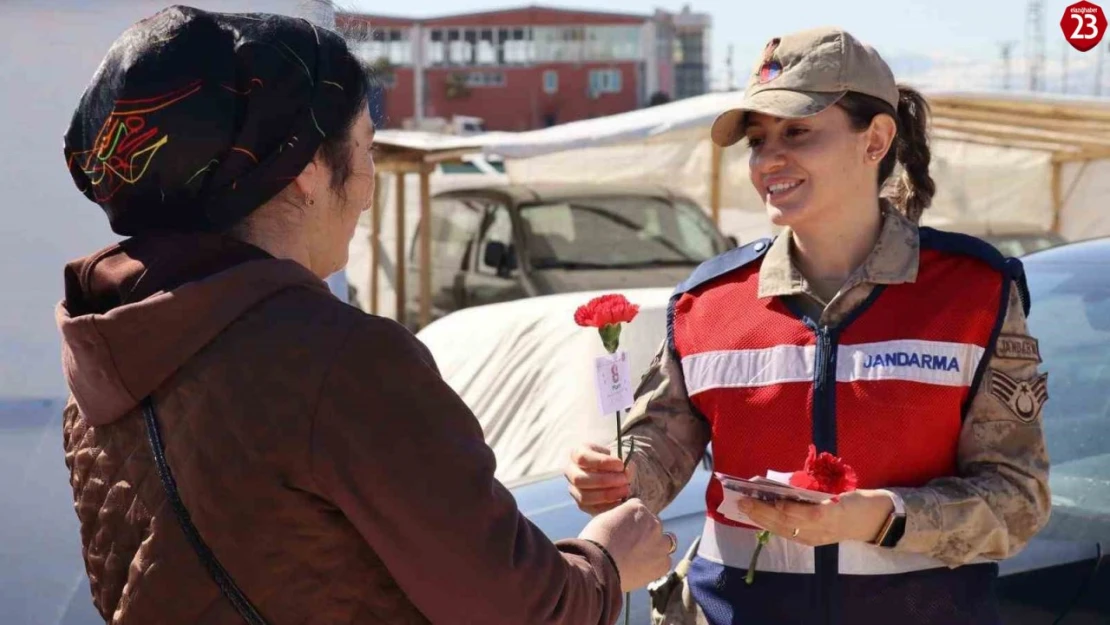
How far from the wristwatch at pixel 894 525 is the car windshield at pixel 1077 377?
4.36 feet

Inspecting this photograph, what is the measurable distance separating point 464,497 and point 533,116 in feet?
285

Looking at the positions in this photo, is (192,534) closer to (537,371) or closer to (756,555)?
(756,555)

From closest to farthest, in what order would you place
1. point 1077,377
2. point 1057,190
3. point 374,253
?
point 1077,377 < point 374,253 < point 1057,190

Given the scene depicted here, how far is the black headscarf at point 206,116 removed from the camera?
1608 mm

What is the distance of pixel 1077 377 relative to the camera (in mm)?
3568

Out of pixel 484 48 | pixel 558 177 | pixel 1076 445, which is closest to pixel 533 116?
pixel 484 48

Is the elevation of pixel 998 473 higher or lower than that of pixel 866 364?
lower

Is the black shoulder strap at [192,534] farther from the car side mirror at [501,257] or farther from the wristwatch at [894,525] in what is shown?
the car side mirror at [501,257]

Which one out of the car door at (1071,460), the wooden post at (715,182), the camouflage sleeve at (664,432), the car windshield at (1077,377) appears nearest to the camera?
the camouflage sleeve at (664,432)

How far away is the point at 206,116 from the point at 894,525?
47.0 inches

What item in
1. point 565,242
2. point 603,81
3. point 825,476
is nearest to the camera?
point 825,476

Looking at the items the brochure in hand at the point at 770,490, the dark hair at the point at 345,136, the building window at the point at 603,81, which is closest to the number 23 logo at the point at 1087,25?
the brochure in hand at the point at 770,490

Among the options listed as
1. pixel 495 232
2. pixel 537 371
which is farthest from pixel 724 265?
pixel 495 232

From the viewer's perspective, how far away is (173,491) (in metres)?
1.59
